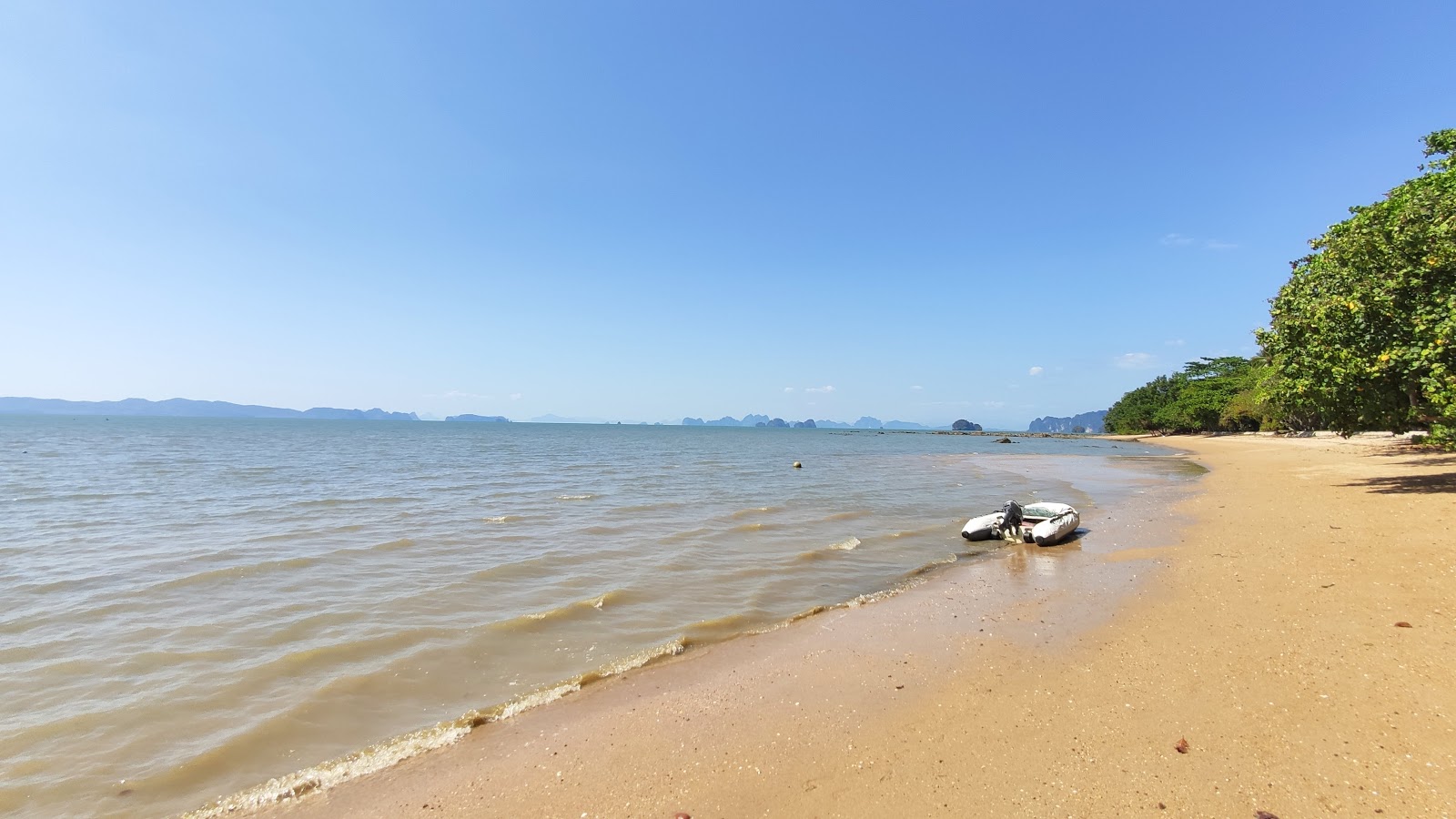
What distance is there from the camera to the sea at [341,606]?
20.9 feet

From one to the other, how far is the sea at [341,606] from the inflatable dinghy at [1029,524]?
35.4 inches

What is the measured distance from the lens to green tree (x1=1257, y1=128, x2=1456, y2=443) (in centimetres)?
1450

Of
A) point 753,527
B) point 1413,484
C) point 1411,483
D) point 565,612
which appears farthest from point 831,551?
point 1411,483

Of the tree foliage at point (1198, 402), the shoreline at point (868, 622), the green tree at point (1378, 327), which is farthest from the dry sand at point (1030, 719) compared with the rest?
the tree foliage at point (1198, 402)

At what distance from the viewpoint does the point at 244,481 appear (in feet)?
102

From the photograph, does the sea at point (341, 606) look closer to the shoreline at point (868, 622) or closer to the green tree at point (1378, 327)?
the shoreline at point (868, 622)

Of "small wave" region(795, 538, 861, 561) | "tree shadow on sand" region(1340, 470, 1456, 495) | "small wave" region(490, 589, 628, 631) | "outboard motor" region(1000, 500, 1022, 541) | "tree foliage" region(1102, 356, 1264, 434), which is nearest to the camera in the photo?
"small wave" region(490, 589, 628, 631)

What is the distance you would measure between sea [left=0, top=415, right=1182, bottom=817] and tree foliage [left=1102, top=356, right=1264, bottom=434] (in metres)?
82.0

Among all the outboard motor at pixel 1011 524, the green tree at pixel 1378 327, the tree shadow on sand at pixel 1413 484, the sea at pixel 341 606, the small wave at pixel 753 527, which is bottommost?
the sea at pixel 341 606

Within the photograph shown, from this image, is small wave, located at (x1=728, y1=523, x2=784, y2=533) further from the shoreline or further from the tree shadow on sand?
the tree shadow on sand

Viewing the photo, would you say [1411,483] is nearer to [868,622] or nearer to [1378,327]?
[1378,327]

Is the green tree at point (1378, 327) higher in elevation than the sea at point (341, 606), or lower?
higher

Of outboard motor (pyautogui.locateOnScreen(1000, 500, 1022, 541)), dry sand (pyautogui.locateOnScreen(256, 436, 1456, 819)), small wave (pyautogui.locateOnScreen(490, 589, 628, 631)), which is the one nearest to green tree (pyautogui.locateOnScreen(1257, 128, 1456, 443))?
dry sand (pyautogui.locateOnScreen(256, 436, 1456, 819))

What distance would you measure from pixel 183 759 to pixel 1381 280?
27198 mm
